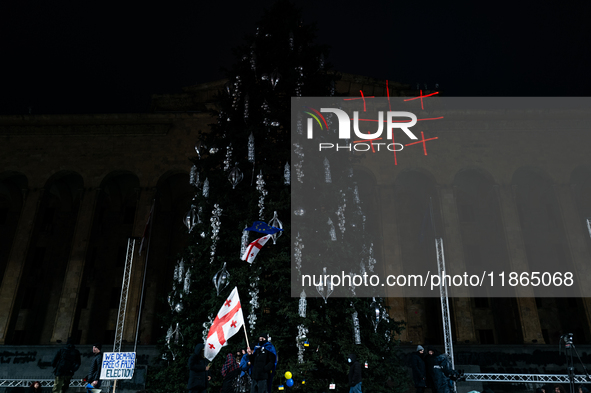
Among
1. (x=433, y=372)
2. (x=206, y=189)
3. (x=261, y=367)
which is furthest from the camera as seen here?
(x=206, y=189)

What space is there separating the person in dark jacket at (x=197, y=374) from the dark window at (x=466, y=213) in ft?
69.6

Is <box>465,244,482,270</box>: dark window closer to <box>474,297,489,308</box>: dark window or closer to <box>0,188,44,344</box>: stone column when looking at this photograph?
<box>474,297,489,308</box>: dark window

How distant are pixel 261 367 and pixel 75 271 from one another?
1804cm

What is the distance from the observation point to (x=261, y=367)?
714 centimetres

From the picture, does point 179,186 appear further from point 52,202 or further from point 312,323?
point 312,323

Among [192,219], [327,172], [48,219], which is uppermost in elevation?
[48,219]

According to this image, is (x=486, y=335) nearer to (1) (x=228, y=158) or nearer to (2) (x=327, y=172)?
(2) (x=327, y=172)

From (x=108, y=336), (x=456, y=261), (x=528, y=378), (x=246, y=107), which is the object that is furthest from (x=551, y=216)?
(x=108, y=336)

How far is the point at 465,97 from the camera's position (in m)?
23.3

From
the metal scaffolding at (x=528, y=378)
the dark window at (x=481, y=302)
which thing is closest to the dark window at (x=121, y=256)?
the metal scaffolding at (x=528, y=378)

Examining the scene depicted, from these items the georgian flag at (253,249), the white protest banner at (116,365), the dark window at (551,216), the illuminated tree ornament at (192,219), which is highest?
the dark window at (551,216)

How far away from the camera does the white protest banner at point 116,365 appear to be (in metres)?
9.37

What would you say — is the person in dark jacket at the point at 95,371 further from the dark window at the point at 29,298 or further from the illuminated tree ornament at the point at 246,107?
the dark window at the point at 29,298

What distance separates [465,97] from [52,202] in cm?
2801
